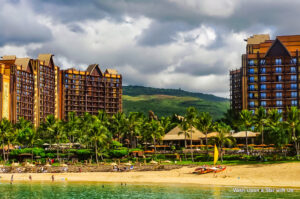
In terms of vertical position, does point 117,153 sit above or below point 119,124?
below

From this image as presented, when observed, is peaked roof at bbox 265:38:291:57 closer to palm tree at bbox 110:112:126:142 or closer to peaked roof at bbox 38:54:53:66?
palm tree at bbox 110:112:126:142

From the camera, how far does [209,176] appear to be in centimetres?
8162

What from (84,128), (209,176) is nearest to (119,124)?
(84,128)

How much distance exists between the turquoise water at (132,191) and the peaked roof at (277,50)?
10235cm

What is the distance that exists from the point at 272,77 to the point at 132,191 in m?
108

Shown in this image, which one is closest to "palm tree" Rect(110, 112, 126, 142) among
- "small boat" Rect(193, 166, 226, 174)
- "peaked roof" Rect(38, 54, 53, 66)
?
"small boat" Rect(193, 166, 226, 174)

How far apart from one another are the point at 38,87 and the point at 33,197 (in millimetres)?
128843

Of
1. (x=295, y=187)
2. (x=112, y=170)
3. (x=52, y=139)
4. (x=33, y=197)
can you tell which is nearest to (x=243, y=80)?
(x=52, y=139)

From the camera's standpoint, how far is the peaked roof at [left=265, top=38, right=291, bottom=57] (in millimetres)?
162625

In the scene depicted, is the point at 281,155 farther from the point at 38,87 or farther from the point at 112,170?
the point at 38,87

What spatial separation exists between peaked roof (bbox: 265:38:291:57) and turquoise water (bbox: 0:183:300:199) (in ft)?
336

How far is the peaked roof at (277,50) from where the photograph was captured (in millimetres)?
162625

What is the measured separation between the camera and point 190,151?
10544 centimetres

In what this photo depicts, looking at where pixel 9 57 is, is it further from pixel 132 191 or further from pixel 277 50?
pixel 132 191
